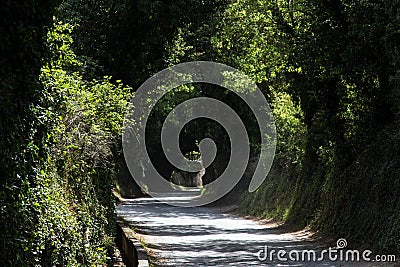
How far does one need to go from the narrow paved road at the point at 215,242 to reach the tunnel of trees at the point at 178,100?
4.70ft

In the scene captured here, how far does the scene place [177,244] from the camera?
2023 centimetres

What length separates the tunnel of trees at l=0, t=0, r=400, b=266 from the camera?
7297 mm

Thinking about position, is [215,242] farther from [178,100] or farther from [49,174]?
[178,100]

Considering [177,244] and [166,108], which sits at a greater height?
[166,108]

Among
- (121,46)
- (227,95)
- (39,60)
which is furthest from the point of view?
(227,95)

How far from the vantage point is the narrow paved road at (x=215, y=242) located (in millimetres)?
15812

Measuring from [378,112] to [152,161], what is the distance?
4801 cm

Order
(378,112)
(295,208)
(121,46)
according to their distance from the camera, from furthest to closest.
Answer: (295,208)
(121,46)
(378,112)

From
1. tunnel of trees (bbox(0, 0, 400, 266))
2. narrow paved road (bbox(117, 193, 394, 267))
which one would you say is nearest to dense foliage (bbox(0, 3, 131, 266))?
tunnel of trees (bbox(0, 0, 400, 266))

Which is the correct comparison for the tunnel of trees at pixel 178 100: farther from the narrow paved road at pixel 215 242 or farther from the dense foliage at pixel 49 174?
the narrow paved road at pixel 215 242

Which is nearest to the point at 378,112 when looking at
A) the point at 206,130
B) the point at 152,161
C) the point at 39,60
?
the point at 39,60

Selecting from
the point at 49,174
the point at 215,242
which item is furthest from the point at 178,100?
the point at 49,174

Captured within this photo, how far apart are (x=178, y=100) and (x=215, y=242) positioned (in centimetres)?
1711

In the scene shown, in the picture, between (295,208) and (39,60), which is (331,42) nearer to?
(295,208)
